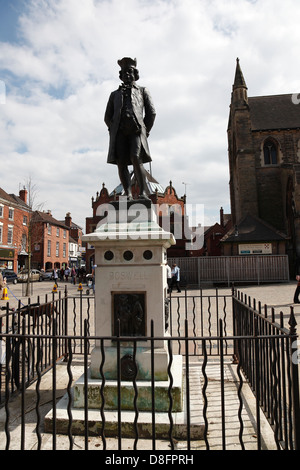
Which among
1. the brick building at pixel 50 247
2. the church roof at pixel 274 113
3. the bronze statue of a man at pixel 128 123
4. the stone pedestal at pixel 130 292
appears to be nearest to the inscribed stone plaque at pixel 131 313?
the stone pedestal at pixel 130 292

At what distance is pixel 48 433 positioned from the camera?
3.17m

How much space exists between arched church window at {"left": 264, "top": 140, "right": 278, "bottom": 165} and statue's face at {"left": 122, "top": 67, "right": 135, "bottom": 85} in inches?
1036

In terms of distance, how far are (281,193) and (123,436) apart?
89.5ft

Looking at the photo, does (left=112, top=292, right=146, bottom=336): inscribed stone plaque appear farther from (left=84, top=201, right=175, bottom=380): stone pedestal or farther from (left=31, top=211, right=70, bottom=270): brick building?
(left=31, top=211, right=70, bottom=270): brick building

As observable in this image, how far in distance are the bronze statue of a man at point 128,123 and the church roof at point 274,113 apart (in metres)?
26.4

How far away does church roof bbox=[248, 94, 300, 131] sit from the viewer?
1099 inches

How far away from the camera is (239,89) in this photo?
2816 centimetres

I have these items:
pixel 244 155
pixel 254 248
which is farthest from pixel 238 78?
pixel 254 248

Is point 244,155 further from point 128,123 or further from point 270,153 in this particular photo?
point 128,123

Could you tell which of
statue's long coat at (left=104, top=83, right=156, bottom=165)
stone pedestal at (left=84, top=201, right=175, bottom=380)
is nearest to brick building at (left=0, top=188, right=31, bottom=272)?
statue's long coat at (left=104, top=83, right=156, bottom=165)

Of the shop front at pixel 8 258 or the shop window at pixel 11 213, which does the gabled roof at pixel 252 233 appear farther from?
the shop window at pixel 11 213

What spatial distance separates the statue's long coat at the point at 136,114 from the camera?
4234 mm

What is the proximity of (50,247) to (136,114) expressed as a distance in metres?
44.9
